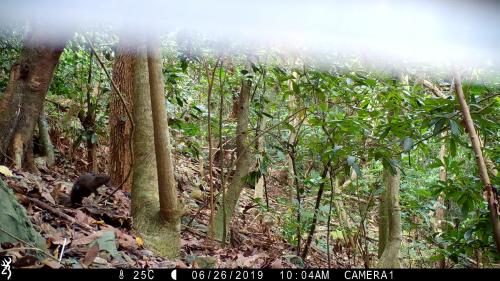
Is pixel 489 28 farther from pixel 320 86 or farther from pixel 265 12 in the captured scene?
pixel 320 86

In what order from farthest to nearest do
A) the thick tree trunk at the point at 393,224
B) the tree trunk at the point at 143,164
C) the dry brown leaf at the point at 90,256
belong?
the thick tree trunk at the point at 393,224 < the tree trunk at the point at 143,164 < the dry brown leaf at the point at 90,256

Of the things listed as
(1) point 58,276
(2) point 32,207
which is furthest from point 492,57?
(2) point 32,207

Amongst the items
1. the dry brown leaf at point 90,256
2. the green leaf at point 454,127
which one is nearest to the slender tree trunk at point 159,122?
the dry brown leaf at point 90,256

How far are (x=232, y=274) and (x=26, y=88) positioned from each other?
1460mm

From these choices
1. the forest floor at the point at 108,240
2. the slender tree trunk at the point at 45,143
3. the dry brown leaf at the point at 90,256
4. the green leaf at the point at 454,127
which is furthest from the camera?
the slender tree trunk at the point at 45,143

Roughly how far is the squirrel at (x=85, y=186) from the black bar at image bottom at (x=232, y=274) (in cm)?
106

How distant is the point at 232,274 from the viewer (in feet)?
3.26

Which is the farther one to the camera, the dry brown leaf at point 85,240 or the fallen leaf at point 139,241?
the fallen leaf at point 139,241

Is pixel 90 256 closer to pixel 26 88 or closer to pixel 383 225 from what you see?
pixel 26 88

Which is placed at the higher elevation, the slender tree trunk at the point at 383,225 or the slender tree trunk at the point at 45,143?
the slender tree trunk at the point at 45,143

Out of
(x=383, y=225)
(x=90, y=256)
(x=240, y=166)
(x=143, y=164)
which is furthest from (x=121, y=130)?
(x=90, y=256)

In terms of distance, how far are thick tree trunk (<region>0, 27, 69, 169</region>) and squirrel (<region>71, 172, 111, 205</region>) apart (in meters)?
0.30

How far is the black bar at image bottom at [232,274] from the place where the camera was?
2.86ft

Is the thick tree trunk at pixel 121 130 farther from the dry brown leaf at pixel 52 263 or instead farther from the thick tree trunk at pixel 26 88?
the dry brown leaf at pixel 52 263
